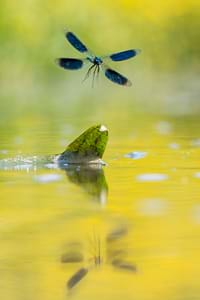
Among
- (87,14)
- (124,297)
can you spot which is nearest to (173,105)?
(87,14)

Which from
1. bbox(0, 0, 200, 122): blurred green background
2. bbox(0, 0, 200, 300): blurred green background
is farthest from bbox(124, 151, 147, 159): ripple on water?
bbox(0, 0, 200, 122): blurred green background

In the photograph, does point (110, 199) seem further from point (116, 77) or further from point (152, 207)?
point (116, 77)

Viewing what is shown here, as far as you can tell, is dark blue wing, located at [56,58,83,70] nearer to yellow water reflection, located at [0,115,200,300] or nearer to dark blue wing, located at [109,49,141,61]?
dark blue wing, located at [109,49,141,61]

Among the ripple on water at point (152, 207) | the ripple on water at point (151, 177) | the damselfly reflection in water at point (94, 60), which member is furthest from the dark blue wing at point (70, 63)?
the ripple on water at point (152, 207)

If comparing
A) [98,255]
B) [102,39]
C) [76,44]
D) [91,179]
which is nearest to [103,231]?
[98,255]

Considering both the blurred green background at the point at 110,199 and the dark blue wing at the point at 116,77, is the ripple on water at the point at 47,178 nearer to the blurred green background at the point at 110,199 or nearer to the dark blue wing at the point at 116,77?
the blurred green background at the point at 110,199
